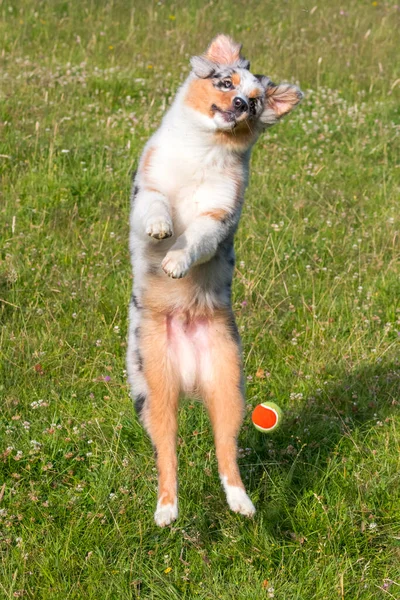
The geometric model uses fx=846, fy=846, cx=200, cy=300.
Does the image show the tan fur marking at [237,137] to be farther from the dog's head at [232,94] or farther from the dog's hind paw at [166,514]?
the dog's hind paw at [166,514]

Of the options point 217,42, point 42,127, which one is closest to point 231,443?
point 217,42

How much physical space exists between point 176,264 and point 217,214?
516 millimetres

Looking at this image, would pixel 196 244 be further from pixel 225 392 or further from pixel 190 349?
pixel 225 392

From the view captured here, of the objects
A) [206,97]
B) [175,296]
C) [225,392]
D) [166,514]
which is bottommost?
[166,514]

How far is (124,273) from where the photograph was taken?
5.62m

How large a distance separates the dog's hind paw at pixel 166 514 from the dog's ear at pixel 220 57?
6.97ft

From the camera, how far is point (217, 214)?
3863mm

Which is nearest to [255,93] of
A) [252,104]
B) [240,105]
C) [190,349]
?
[252,104]

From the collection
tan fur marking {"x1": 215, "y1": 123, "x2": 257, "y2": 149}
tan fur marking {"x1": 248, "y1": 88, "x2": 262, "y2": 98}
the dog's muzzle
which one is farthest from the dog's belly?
tan fur marking {"x1": 248, "y1": 88, "x2": 262, "y2": 98}

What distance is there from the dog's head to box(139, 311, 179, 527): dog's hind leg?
3.26 ft

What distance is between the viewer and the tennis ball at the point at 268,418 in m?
3.89

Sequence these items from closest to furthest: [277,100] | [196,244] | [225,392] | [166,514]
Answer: [166,514] < [196,244] < [225,392] < [277,100]

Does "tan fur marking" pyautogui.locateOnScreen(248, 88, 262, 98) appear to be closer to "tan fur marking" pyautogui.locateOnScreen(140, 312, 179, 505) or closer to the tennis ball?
"tan fur marking" pyautogui.locateOnScreen(140, 312, 179, 505)

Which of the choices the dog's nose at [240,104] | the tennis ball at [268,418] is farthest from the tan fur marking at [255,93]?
the tennis ball at [268,418]
